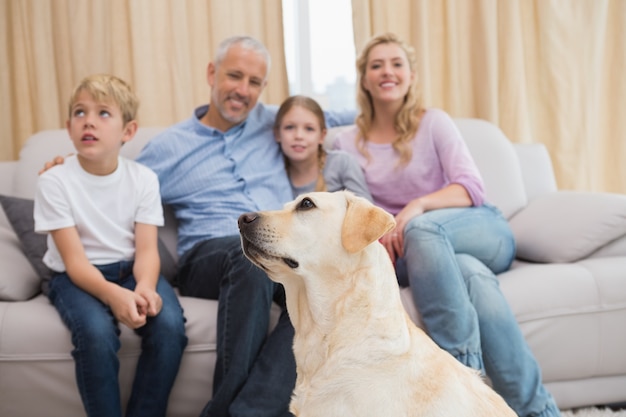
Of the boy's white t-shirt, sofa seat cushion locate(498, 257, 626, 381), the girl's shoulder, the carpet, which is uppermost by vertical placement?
the girl's shoulder

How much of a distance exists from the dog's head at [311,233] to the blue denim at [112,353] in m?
0.63

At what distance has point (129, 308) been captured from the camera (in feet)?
5.77

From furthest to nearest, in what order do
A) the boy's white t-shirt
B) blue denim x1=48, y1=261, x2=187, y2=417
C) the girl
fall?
the girl
the boy's white t-shirt
blue denim x1=48, y1=261, x2=187, y2=417

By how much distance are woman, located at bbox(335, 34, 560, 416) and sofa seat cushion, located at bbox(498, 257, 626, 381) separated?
0.50 feet

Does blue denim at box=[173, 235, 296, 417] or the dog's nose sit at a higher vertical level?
the dog's nose

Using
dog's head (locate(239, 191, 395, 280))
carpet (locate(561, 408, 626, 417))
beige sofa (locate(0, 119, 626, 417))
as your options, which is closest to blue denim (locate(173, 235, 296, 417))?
beige sofa (locate(0, 119, 626, 417))

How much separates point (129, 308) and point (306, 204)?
2.42 feet

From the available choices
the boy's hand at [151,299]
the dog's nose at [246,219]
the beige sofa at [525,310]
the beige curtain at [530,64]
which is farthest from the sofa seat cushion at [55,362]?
the beige curtain at [530,64]

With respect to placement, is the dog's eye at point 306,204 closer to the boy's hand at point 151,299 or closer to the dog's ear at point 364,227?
the dog's ear at point 364,227

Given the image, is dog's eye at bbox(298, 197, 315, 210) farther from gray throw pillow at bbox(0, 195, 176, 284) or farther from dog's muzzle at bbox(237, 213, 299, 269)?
gray throw pillow at bbox(0, 195, 176, 284)

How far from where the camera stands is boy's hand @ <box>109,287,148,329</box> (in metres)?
1.76

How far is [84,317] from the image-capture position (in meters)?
1.75

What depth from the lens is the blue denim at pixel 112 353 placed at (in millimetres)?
1701

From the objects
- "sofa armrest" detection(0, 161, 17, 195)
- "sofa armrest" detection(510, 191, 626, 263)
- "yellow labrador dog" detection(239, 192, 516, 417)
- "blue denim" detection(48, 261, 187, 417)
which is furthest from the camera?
"sofa armrest" detection(0, 161, 17, 195)
